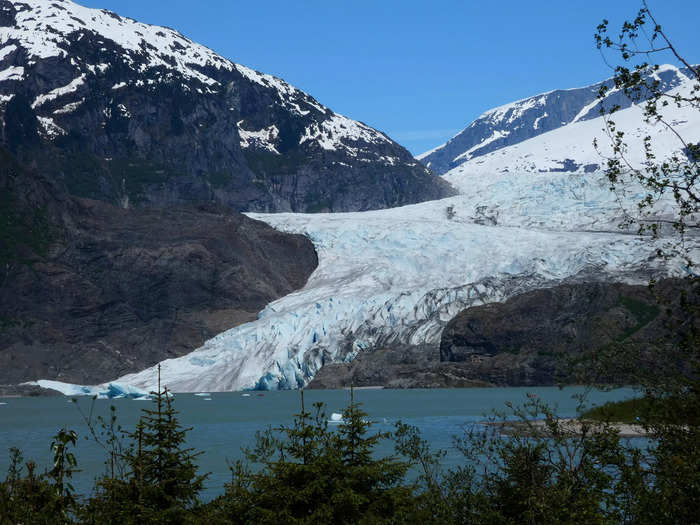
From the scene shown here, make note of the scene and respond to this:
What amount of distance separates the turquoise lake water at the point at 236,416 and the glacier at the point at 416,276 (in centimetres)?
454

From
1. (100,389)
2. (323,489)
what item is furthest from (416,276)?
(323,489)

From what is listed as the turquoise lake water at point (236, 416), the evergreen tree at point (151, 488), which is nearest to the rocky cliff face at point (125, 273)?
the turquoise lake water at point (236, 416)

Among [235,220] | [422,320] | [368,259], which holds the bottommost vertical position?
[422,320]

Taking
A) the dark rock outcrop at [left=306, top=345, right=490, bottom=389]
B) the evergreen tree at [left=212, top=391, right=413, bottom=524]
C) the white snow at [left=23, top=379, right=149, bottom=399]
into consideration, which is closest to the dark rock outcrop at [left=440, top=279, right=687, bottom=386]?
the dark rock outcrop at [left=306, top=345, right=490, bottom=389]

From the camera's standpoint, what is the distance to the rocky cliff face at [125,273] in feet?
437

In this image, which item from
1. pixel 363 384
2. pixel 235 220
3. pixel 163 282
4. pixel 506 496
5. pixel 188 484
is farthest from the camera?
pixel 235 220

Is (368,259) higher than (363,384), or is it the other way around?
(368,259)

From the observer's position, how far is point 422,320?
4304 inches

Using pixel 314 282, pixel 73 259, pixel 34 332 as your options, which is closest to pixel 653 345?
pixel 314 282

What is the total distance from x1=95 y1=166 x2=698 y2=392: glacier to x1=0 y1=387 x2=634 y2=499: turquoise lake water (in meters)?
4.54

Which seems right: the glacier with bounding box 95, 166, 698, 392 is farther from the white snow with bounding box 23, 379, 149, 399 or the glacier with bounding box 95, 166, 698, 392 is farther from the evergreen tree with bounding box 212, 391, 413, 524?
the evergreen tree with bounding box 212, 391, 413, 524

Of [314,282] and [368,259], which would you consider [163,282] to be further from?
[368,259]

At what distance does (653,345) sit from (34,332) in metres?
129

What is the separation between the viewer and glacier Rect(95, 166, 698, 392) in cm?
10562
